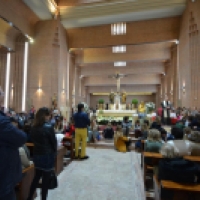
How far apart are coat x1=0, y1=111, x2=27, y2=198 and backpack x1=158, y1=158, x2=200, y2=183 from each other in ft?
5.84

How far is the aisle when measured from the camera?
2.96 meters

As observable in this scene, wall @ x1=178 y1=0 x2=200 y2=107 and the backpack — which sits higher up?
wall @ x1=178 y1=0 x2=200 y2=107

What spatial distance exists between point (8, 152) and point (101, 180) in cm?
248

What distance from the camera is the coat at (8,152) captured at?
146 cm

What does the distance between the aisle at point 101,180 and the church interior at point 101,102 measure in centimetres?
2

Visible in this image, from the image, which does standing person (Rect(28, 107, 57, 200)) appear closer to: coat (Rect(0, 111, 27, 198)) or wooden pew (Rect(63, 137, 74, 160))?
coat (Rect(0, 111, 27, 198))

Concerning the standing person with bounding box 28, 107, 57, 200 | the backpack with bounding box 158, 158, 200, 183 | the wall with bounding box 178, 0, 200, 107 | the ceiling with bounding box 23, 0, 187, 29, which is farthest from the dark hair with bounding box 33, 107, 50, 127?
the ceiling with bounding box 23, 0, 187, 29

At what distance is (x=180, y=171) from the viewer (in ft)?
6.99

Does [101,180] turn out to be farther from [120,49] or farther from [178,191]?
[120,49]

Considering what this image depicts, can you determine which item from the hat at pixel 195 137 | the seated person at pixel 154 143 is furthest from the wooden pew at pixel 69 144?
the hat at pixel 195 137

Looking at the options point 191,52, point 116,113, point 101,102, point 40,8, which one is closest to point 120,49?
point 101,102

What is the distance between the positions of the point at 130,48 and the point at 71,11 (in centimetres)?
676

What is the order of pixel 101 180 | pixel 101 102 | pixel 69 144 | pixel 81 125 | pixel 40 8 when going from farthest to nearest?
pixel 101 102 → pixel 40 8 → pixel 69 144 → pixel 81 125 → pixel 101 180

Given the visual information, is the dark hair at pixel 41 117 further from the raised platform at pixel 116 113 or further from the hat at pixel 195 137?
the raised platform at pixel 116 113
